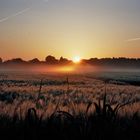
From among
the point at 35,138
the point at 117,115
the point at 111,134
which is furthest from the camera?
the point at 117,115

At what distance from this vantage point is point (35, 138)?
4004 millimetres

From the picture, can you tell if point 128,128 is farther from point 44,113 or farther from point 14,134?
point 14,134

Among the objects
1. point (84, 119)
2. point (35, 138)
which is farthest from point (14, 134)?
point (84, 119)

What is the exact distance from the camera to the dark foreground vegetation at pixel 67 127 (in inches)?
160

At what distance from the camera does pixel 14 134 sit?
4027 millimetres

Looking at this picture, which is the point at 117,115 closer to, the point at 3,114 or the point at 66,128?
the point at 66,128

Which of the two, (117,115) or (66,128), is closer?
(66,128)

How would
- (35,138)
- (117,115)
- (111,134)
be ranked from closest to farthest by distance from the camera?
(35,138) < (111,134) < (117,115)

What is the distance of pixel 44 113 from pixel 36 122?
37cm

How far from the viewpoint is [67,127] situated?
4.26m

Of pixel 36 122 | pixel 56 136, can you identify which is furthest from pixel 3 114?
pixel 56 136

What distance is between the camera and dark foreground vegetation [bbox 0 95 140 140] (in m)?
4.07

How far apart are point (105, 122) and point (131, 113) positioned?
2.11ft

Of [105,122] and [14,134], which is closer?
[14,134]
